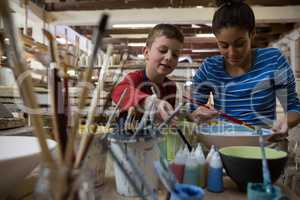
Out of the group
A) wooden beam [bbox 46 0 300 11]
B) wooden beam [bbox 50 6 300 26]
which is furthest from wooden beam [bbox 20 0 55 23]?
wooden beam [bbox 50 6 300 26]

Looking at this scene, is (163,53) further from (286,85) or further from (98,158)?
(98,158)

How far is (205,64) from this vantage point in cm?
133

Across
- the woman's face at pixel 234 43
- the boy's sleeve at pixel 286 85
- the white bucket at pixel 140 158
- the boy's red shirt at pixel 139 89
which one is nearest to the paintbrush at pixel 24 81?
the white bucket at pixel 140 158

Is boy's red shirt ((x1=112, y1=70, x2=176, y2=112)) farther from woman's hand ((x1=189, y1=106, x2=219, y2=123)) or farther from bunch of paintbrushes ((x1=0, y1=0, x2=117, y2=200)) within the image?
bunch of paintbrushes ((x1=0, y1=0, x2=117, y2=200))

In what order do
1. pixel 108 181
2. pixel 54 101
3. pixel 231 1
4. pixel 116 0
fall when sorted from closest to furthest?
pixel 54 101
pixel 108 181
pixel 231 1
pixel 116 0

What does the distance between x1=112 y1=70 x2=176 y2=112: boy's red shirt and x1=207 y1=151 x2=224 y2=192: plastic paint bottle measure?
33 centimetres

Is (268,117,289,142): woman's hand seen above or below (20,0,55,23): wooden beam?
below

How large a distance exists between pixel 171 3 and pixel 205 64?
2620mm

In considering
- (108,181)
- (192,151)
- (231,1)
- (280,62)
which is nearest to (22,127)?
(108,181)

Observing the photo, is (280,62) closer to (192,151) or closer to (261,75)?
(261,75)

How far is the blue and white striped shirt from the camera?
1.17m

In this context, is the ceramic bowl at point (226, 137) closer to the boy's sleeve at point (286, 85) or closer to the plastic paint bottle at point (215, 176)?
the plastic paint bottle at point (215, 176)

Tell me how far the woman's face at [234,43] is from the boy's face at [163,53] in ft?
0.71

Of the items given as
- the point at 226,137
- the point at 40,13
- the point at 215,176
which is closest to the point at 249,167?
the point at 215,176
